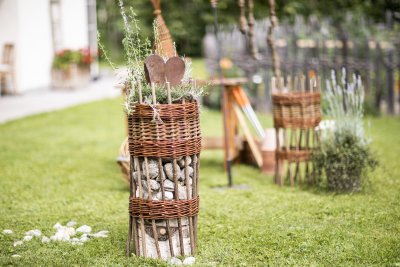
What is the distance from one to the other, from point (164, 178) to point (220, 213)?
1.59 m

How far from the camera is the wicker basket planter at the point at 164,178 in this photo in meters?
4.52

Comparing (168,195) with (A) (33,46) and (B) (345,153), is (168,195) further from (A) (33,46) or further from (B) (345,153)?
(A) (33,46)

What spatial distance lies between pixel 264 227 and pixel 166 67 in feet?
5.86

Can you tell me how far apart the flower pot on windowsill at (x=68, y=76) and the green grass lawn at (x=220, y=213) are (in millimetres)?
7020

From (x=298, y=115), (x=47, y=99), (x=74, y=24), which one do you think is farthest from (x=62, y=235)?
(x=74, y=24)

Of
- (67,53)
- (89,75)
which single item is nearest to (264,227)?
(67,53)

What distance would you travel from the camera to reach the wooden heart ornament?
182 inches

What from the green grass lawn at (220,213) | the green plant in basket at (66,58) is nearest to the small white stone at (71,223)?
the green grass lawn at (220,213)

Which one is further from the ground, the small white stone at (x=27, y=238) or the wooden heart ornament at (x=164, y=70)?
the wooden heart ornament at (x=164, y=70)

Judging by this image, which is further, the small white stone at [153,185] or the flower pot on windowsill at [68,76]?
the flower pot on windowsill at [68,76]

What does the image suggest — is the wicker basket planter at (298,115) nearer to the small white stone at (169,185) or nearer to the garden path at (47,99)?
the small white stone at (169,185)

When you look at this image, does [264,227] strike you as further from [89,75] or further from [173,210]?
[89,75]

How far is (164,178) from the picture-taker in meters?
4.65

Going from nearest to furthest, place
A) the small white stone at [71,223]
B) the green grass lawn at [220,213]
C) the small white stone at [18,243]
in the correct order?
the green grass lawn at [220,213] → the small white stone at [18,243] → the small white stone at [71,223]
